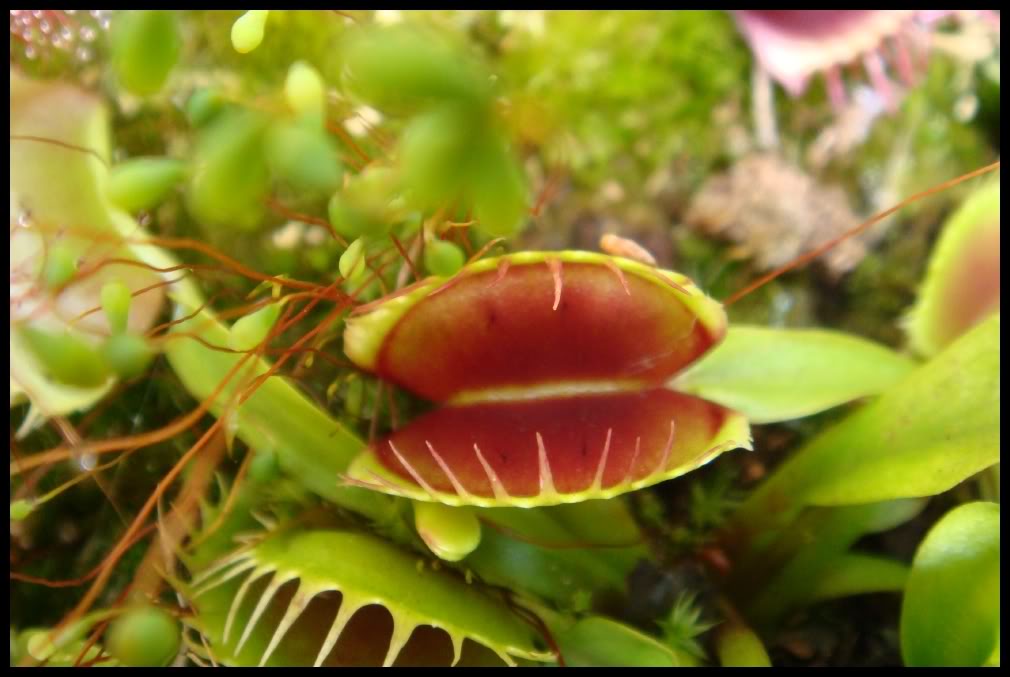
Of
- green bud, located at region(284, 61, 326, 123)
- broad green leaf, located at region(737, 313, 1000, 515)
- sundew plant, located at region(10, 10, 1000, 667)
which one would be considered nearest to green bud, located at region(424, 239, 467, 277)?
sundew plant, located at region(10, 10, 1000, 667)

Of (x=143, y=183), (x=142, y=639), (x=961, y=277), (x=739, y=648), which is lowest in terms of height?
(x=739, y=648)

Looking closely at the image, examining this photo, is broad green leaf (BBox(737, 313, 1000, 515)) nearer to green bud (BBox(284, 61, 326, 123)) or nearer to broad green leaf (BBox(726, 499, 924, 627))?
broad green leaf (BBox(726, 499, 924, 627))

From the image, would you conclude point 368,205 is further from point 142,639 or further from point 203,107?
point 142,639

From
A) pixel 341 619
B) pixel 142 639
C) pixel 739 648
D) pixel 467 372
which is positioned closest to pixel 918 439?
pixel 739 648

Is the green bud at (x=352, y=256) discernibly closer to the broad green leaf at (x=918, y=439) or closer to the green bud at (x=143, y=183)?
the green bud at (x=143, y=183)

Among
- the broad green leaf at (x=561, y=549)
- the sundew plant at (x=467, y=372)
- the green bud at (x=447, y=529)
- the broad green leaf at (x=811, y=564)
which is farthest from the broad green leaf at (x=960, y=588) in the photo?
the green bud at (x=447, y=529)
